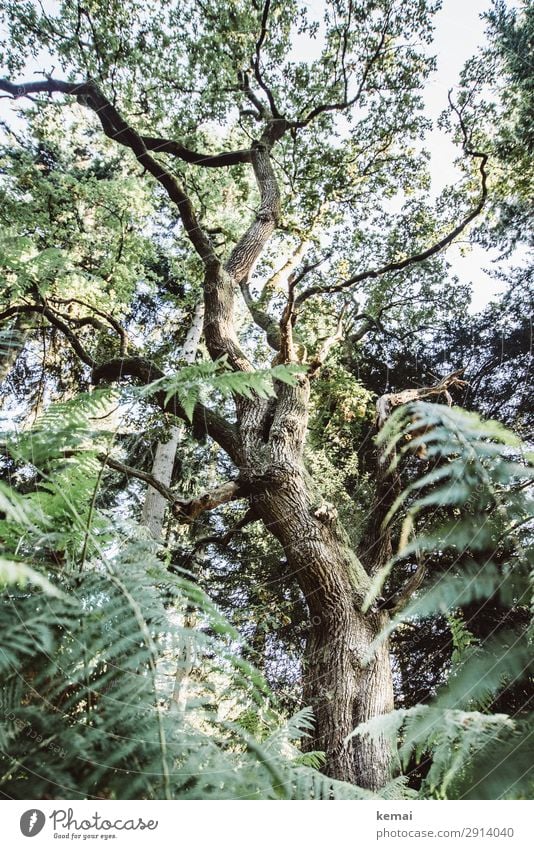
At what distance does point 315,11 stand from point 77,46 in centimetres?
145

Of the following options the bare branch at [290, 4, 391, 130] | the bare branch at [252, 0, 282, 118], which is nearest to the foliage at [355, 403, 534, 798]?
the bare branch at [290, 4, 391, 130]

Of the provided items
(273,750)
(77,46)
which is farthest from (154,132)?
(273,750)

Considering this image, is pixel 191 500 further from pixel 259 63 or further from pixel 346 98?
pixel 259 63

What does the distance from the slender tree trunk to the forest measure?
0.04 meters

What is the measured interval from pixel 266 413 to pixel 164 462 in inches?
64.5

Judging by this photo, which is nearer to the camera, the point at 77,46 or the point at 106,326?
the point at 77,46

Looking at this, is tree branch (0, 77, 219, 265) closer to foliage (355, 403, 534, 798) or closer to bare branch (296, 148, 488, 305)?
bare branch (296, 148, 488, 305)

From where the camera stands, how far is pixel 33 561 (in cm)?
51

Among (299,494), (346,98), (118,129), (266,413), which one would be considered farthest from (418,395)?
(346,98)

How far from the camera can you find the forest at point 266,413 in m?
0.43

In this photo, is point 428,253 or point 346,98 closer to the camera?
point 428,253

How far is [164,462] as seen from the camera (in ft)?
11.3

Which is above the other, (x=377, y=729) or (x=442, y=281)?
(x=442, y=281)
